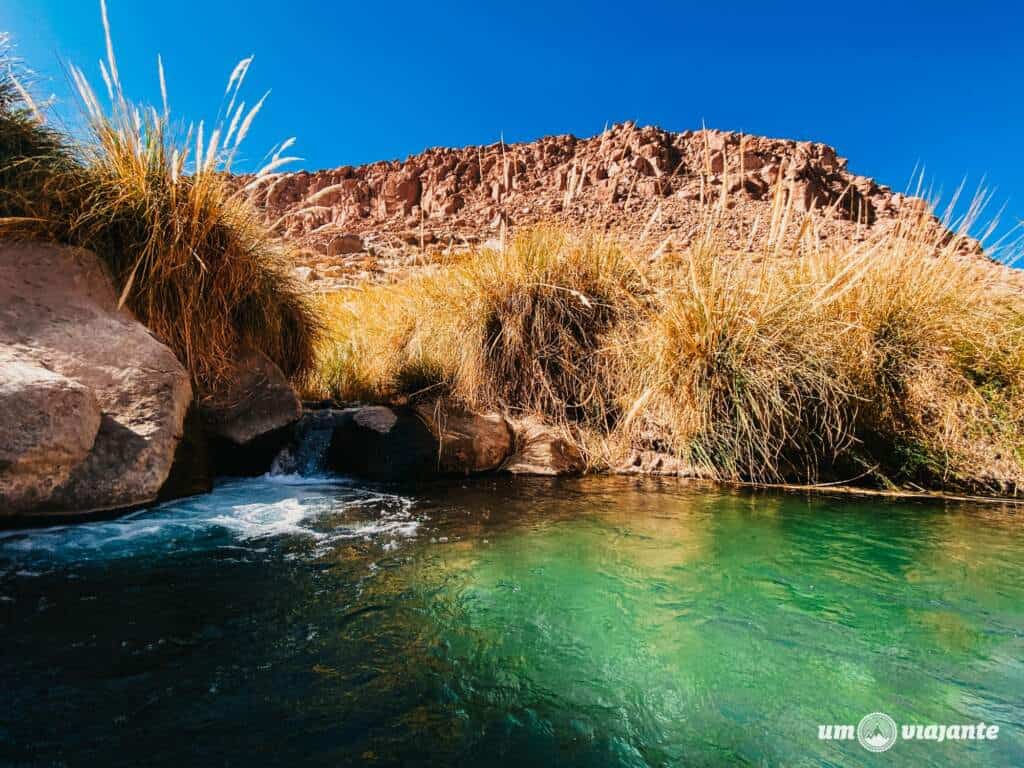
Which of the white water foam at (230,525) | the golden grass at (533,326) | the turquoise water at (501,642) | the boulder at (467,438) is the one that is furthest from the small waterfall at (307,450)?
the turquoise water at (501,642)

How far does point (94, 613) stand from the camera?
58.0 inches

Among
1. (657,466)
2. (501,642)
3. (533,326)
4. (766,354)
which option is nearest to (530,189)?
(533,326)

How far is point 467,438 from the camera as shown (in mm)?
3807

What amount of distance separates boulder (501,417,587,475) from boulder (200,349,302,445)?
154 cm

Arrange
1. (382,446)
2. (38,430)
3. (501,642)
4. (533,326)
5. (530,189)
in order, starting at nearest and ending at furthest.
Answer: (501,642)
(38,430)
(382,446)
(533,326)
(530,189)

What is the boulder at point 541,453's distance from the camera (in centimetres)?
380

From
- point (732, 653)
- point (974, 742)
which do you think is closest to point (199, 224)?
point (732, 653)

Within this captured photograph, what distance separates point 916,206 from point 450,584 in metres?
4.43

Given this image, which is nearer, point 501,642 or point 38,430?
point 501,642

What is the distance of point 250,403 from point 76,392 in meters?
1.23

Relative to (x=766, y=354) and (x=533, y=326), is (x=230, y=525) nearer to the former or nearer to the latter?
(x=533, y=326)

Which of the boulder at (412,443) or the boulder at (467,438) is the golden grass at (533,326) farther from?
the boulder at (412,443)

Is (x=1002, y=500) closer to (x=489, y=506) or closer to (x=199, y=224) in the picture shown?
(x=489, y=506)

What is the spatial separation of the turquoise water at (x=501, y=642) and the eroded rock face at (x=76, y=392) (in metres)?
0.18
